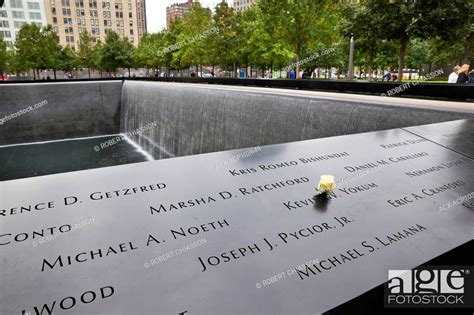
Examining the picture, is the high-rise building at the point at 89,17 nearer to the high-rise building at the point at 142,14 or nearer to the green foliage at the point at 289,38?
the green foliage at the point at 289,38

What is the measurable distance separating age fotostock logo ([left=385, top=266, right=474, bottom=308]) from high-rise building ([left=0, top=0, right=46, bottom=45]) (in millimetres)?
92830

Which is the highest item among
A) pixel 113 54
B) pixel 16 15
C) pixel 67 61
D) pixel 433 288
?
pixel 16 15

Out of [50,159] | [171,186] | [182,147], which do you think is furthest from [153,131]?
[171,186]

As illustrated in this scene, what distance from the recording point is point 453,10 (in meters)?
11.8

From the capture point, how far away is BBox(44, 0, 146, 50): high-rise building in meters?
80.9

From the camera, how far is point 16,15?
77.3 m

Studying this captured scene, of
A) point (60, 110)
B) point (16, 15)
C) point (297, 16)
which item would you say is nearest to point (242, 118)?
point (60, 110)

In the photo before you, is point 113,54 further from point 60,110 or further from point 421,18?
point 421,18

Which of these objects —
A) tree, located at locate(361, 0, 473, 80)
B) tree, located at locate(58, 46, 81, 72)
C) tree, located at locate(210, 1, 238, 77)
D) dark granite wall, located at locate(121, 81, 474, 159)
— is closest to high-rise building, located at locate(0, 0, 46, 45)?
tree, located at locate(58, 46, 81, 72)

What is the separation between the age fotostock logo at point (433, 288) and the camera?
70.0 inches

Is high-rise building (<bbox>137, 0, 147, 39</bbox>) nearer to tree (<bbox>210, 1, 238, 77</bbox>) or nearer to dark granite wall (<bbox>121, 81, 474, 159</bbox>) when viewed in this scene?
tree (<bbox>210, 1, 238, 77</bbox>)

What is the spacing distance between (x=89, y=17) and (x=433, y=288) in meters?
95.7

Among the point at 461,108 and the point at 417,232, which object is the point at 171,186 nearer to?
the point at 417,232

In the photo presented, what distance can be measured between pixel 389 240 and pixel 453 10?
1306 cm
